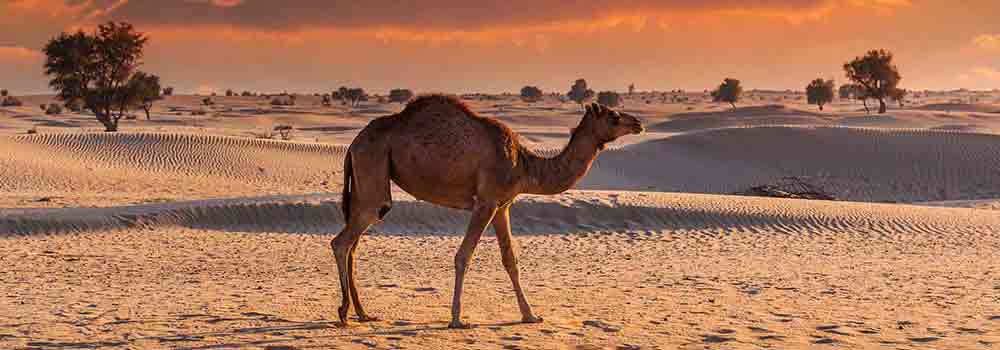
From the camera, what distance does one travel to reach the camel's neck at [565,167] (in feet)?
30.1

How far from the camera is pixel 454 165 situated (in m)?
8.83

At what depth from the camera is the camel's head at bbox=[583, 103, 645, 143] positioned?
362 inches

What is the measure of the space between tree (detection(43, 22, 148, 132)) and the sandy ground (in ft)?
58.8

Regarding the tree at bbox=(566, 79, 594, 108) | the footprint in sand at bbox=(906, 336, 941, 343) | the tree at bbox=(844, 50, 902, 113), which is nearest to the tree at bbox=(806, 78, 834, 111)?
the tree at bbox=(844, 50, 902, 113)

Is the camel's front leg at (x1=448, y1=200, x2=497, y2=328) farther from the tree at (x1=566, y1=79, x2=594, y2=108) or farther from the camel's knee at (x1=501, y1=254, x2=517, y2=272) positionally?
the tree at (x1=566, y1=79, x2=594, y2=108)

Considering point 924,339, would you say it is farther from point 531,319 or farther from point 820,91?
point 820,91

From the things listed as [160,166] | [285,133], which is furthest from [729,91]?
[160,166]

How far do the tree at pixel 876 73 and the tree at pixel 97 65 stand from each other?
5620cm

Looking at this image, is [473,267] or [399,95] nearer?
[473,267]

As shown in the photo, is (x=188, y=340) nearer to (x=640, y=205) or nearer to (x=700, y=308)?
(x=700, y=308)

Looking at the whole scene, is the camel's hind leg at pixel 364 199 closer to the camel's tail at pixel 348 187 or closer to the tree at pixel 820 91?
the camel's tail at pixel 348 187

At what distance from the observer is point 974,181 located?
116 feet

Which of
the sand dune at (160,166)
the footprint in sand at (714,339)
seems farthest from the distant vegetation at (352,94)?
the footprint in sand at (714,339)

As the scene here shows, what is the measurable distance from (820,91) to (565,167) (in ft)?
288
